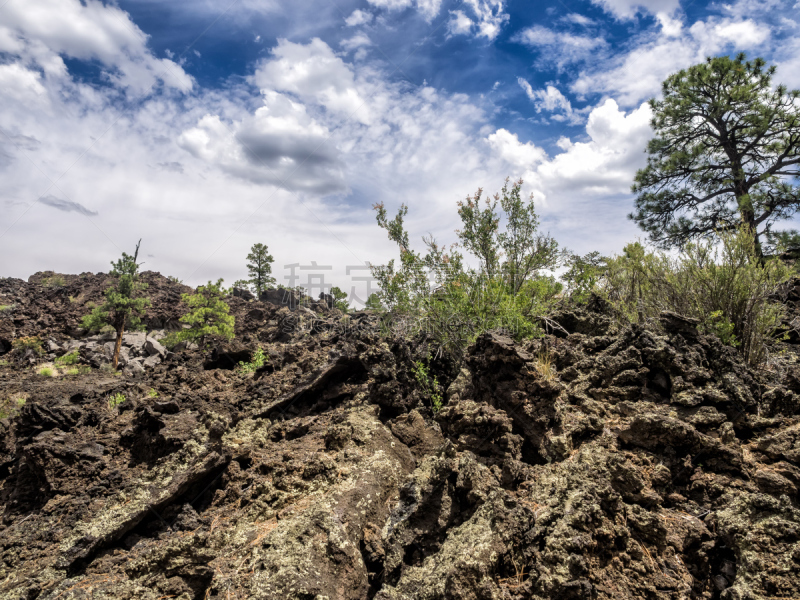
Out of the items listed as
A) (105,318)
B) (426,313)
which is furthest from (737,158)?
(105,318)

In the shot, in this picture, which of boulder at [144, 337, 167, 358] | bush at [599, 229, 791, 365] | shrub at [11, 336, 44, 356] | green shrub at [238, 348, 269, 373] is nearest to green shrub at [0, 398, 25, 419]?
green shrub at [238, 348, 269, 373]

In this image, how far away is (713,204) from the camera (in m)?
17.4

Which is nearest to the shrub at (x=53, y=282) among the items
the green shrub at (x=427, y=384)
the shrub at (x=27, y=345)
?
the shrub at (x=27, y=345)

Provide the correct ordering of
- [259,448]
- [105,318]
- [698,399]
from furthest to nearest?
[105,318]
[259,448]
[698,399]

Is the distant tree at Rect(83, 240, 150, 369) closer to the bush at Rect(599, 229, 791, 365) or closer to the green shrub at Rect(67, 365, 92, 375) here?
the green shrub at Rect(67, 365, 92, 375)

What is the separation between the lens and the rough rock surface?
2590mm

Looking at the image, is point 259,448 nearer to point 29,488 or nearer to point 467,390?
point 467,390

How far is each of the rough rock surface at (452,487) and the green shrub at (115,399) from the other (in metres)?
1.25

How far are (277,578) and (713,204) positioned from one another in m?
21.4

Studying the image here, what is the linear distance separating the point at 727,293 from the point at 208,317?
19.8m

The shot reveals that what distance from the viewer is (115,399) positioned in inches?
321

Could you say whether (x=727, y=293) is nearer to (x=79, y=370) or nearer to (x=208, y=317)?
(x=208, y=317)

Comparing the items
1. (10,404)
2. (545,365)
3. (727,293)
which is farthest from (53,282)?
(727,293)

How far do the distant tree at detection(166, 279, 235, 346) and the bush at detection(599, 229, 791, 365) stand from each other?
1730cm
